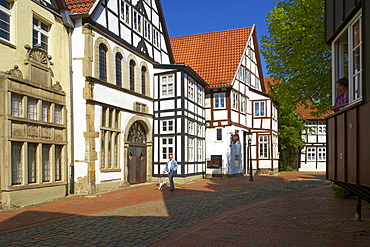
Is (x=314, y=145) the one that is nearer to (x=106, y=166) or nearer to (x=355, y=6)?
(x=106, y=166)

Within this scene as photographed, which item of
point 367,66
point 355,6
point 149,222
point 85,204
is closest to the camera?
point 367,66

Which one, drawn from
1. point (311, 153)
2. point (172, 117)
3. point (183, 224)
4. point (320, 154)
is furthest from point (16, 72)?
point (320, 154)

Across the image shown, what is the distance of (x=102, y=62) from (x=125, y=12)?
3.39 metres

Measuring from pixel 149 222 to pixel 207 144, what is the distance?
17.9 metres

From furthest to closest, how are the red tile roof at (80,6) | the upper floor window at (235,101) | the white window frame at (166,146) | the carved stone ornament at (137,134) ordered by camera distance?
the upper floor window at (235,101) → the white window frame at (166,146) → the carved stone ornament at (137,134) → the red tile roof at (80,6)

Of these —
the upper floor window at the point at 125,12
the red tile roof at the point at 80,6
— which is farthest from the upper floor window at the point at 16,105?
the upper floor window at the point at 125,12

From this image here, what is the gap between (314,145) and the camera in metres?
43.1

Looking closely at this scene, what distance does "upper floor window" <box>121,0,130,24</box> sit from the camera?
18.0 m

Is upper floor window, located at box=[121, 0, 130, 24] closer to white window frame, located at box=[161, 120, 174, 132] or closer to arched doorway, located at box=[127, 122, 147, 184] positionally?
arched doorway, located at box=[127, 122, 147, 184]

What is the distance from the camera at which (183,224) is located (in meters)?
9.06

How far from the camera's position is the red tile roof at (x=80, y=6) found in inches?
603

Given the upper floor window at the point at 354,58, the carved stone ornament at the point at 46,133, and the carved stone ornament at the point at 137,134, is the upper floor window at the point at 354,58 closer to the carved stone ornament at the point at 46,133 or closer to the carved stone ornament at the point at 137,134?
the carved stone ornament at the point at 46,133

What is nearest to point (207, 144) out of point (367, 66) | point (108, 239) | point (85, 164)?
point (85, 164)

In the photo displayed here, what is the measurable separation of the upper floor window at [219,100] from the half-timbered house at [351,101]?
60.5 feet
